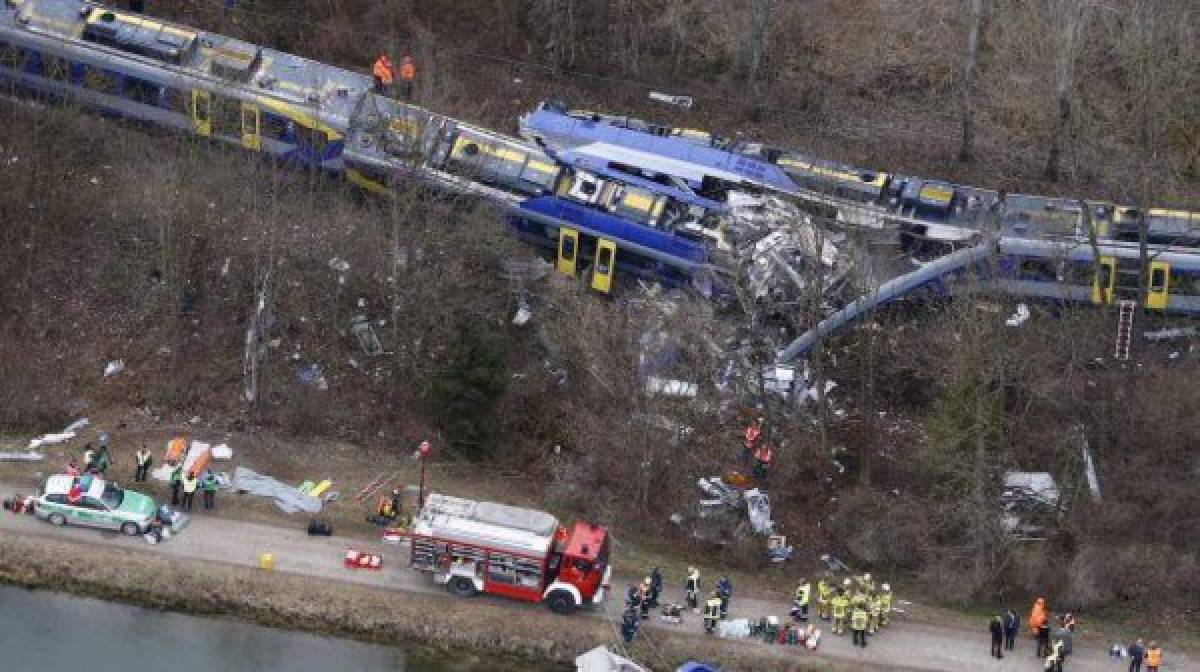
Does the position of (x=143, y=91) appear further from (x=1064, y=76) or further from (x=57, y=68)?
(x=1064, y=76)

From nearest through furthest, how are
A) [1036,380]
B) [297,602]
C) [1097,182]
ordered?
[297,602] → [1036,380] → [1097,182]

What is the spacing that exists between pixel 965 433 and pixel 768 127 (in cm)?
1477

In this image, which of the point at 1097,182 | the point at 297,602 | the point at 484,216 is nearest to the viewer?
the point at 297,602

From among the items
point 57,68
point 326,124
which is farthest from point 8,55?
point 326,124

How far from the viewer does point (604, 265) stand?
5134cm

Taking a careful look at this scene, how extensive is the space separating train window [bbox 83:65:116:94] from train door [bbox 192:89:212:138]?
9.06 feet

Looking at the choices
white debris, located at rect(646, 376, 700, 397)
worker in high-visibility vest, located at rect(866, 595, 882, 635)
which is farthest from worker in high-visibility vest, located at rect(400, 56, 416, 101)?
worker in high-visibility vest, located at rect(866, 595, 882, 635)

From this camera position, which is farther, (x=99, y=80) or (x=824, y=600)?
(x=99, y=80)

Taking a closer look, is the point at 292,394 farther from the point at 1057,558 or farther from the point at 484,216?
the point at 1057,558

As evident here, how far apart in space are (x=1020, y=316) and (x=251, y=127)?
860 inches

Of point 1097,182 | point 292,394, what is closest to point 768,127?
point 1097,182

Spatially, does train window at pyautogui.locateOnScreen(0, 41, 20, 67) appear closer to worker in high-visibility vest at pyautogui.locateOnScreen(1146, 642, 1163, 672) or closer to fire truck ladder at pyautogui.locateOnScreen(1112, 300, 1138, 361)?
fire truck ladder at pyautogui.locateOnScreen(1112, 300, 1138, 361)

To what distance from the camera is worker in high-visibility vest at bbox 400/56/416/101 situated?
2174 inches

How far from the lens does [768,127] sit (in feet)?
188
